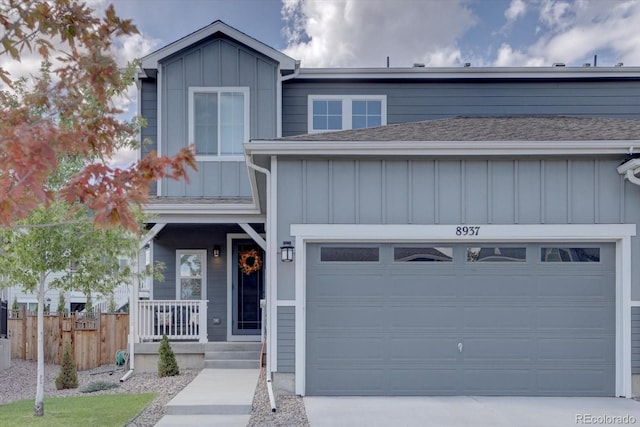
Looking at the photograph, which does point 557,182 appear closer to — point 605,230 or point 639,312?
point 605,230

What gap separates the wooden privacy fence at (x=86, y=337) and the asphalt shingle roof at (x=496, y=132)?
21.7 ft

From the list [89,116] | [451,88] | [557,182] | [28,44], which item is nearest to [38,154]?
[89,116]

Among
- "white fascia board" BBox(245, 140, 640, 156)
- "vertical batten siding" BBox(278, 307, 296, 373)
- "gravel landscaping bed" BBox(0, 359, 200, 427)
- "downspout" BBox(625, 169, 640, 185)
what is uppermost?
"white fascia board" BBox(245, 140, 640, 156)

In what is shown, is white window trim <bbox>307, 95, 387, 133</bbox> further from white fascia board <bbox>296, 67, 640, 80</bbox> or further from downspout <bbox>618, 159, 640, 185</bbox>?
downspout <bbox>618, 159, 640, 185</bbox>

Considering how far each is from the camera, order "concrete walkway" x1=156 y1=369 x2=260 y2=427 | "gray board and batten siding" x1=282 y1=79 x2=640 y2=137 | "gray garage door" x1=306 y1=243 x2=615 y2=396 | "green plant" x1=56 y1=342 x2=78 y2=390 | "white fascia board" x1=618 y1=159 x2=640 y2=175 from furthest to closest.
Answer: "gray board and batten siding" x1=282 y1=79 x2=640 y2=137, "green plant" x1=56 y1=342 x2=78 y2=390, "gray garage door" x1=306 y1=243 x2=615 y2=396, "white fascia board" x1=618 y1=159 x2=640 y2=175, "concrete walkway" x1=156 y1=369 x2=260 y2=427

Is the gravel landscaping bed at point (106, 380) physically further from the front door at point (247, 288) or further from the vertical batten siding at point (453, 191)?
the vertical batten siding at point (453, 191)

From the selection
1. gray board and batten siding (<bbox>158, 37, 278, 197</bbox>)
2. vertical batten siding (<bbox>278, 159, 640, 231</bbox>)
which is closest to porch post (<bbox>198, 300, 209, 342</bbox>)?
gray board and batten siding (<bbox>158, 37, 278, 197</bbox>)

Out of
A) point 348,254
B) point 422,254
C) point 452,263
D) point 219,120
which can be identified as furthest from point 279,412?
point 219,120

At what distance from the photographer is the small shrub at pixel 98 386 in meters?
8.52

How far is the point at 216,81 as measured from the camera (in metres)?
11.6

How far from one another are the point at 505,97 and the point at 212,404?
9.57 meters

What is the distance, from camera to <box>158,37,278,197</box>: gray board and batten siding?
11562 millimetres

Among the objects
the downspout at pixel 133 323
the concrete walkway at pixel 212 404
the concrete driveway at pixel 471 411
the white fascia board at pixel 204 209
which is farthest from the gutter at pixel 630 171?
the downspout at pixel 133 323

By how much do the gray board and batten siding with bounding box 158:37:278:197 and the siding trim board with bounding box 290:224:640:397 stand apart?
4.34 meters
